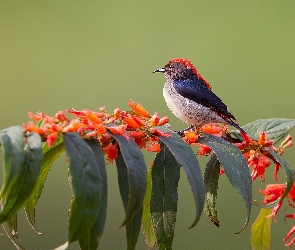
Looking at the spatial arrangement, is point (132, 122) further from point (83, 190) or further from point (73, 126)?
point (83, 190)

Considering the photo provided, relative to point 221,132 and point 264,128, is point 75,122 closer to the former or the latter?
point 221,132

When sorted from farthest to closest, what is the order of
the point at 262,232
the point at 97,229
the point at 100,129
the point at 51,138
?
the point at 262,232
the point at 100,129
the point at 51,138
the point at 97,229

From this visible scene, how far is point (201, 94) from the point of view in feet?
11.7

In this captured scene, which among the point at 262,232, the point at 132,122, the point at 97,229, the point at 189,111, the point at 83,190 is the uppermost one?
the point at 189,111

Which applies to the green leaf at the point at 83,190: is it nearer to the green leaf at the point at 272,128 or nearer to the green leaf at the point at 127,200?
the green leaf at the point at 127,200

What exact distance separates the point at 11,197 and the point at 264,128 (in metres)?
1.16

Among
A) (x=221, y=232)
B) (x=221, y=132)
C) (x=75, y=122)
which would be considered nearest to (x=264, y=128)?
(x=221, y=132)

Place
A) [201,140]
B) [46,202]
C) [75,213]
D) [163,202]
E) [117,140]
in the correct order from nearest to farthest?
[75,213] < [117,140] < [163,202] < [201,140] < [46,202]

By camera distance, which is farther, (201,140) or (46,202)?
(46,202)

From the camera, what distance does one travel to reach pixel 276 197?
236 centimetres

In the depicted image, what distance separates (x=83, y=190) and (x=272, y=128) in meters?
1.04

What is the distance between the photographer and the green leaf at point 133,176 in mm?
1568

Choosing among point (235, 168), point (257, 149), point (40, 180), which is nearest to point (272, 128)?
point (257, 149)

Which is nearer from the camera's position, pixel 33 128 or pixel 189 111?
pixel 33 128
